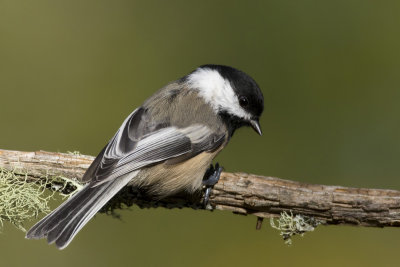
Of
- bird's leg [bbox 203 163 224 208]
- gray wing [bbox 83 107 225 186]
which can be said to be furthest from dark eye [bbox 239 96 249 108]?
bird's leg [bbox 203 163 224 208]

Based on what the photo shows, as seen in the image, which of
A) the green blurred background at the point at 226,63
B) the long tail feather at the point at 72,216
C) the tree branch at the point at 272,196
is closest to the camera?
the long tail feather at the point at 72,216

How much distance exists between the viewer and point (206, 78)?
107 inches

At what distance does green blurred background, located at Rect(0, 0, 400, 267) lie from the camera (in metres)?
3.00

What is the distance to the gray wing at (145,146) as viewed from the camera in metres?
2.25

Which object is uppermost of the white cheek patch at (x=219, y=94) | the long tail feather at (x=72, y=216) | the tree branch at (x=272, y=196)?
the white cheek patch at (x=219, y=94)

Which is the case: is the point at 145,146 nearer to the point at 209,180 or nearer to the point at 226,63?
the point at 209,180

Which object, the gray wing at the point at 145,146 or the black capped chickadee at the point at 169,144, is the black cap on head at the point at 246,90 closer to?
the black capped chickadee at the point at 169,144

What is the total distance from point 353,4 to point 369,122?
86 centimetres

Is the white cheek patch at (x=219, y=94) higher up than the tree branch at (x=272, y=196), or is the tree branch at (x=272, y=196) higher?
the white cheek patch at (x=219, y=94)

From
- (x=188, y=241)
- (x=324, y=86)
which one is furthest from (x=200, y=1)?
(x=188, y=241)

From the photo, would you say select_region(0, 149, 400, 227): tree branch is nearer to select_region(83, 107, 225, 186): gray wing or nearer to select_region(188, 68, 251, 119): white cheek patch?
select_region(83, 107, 225, 186): gray wing

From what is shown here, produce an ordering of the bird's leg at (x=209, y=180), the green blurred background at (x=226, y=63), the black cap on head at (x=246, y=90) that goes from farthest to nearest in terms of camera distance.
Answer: the green blurred background at (x=226, y=63) → the black cap on head at (x=246, y=90) → the bird's leg at (x=209, y=180)

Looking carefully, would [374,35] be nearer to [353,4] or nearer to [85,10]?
[353,4]

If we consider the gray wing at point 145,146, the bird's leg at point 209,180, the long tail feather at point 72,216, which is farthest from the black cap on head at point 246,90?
the long tail feather at point 72,216
